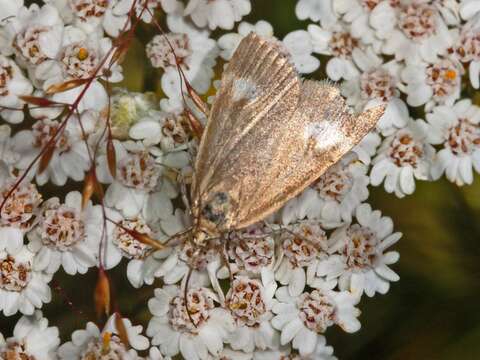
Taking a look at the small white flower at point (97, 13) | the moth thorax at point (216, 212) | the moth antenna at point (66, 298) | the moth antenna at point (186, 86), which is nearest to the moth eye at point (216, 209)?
the moth thorax at point (216, 212)

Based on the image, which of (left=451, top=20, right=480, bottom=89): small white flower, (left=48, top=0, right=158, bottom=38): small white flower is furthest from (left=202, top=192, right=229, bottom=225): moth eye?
(left=451, top=20, right=480, bottom=89): small white flower

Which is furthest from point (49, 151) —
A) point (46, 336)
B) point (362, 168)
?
point (362, 168)

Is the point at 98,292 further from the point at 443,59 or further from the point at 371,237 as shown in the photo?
the point at 443,59

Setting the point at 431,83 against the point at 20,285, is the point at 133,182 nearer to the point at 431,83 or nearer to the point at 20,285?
the point at 20,285

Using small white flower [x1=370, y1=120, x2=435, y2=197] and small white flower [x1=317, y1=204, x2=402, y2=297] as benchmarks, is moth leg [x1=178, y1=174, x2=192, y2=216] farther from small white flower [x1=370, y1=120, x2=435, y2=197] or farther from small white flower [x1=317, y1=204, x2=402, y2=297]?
small white flower [x1=370, y1=120, x2=435, y2=197]

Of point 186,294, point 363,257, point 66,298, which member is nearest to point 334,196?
point 363,257

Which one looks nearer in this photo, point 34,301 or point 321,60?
point 34,301
